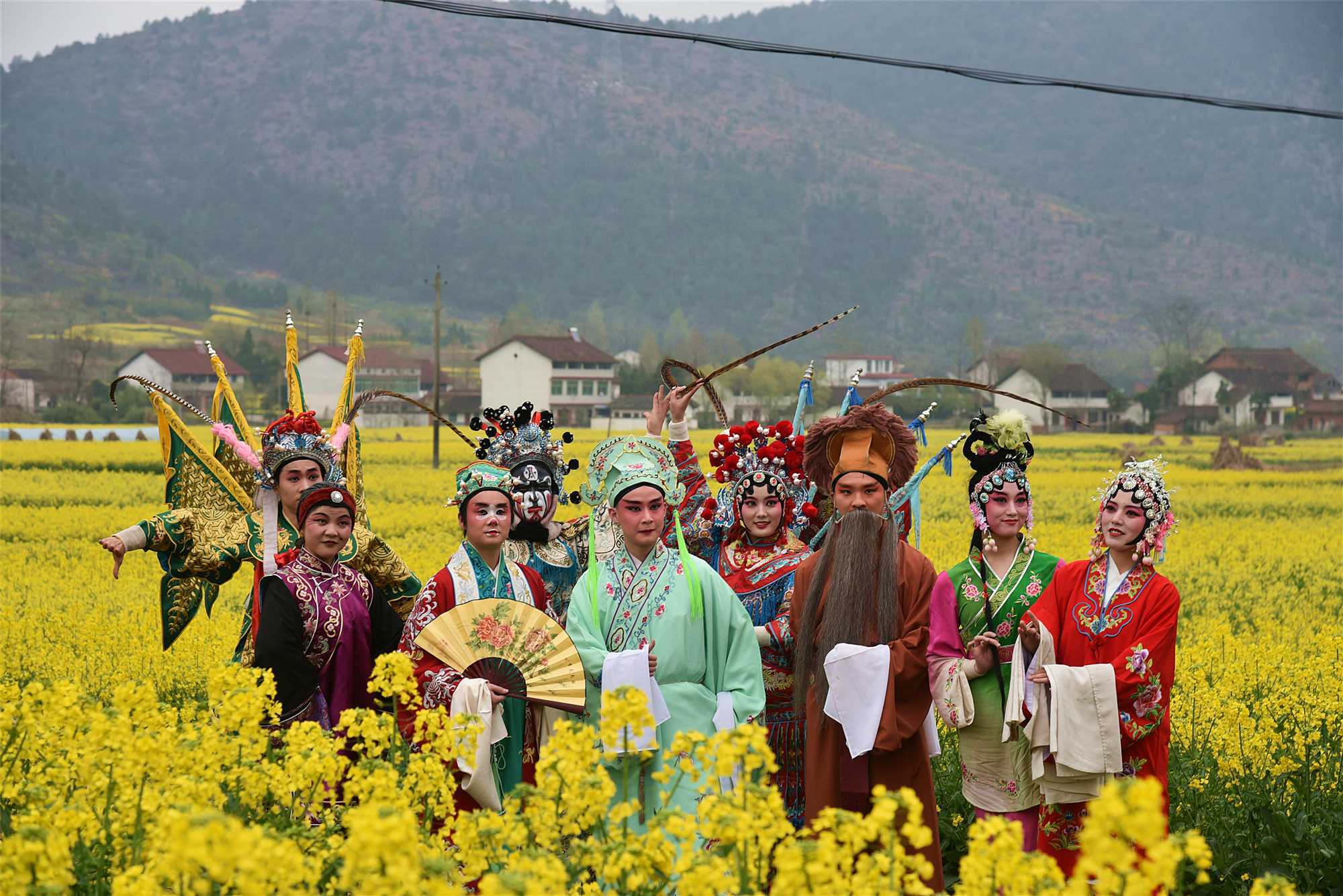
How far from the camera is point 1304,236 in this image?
633 feet

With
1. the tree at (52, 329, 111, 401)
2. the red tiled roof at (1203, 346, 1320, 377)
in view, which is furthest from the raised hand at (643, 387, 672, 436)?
the red tiled roof at (1203, 346, 1320, 377)

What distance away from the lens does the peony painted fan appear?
16.7ft

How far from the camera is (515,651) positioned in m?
5.12

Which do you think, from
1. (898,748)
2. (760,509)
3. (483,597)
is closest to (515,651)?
(483,597)

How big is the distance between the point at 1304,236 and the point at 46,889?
706ft

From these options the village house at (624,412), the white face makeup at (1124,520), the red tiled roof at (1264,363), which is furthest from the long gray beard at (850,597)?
the red tiled roof at (1264,363)

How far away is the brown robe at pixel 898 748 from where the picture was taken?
5340mm

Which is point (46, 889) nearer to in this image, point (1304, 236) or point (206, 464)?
point (206, 464)

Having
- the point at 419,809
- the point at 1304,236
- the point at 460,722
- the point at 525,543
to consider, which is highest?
the point at 1304,236

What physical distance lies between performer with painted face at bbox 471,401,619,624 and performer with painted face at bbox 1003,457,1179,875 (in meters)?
2.11

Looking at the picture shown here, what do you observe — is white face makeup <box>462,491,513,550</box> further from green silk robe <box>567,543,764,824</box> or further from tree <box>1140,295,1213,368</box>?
tree <box>1140,295,1213,368</box>

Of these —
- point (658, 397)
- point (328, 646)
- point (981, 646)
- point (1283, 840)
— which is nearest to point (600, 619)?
point (328, 646)

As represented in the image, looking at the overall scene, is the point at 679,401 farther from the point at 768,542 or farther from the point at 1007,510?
the point at 1007,510

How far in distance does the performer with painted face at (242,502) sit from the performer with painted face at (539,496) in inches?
24.7
